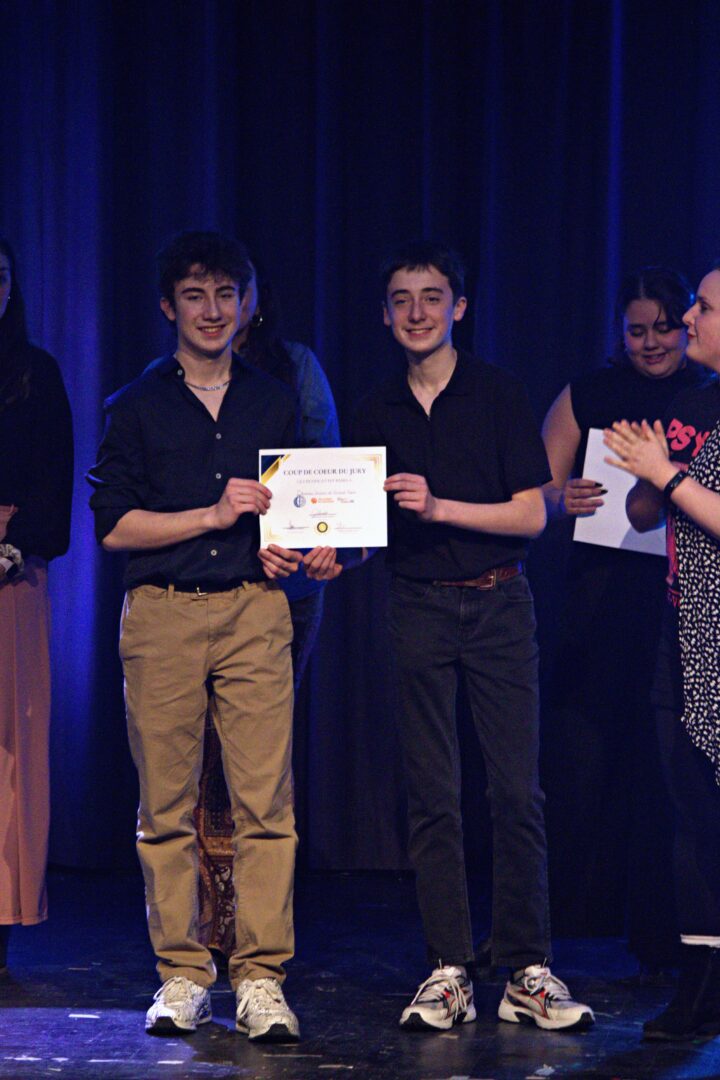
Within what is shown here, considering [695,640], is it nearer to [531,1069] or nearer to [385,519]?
[385,519]

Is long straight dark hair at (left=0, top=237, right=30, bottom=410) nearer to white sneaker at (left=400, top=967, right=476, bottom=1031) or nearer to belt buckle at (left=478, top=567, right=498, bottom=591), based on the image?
belt buckle at (left=478, top=567, right=498, bottom=591)

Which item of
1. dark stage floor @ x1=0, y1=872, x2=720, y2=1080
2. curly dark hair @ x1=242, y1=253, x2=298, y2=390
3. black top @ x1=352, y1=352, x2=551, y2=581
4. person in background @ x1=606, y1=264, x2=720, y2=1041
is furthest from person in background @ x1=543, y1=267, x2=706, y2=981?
curly dark hair @ x1=242, y1=253, x2=298, y2=390

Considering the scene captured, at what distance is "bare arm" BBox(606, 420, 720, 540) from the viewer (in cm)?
296

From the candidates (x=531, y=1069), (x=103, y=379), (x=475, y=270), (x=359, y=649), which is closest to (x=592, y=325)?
(x=475, y=270)

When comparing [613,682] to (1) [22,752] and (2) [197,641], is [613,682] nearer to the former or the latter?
(2) [197,641]

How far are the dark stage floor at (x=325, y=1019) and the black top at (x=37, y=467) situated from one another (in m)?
1.13

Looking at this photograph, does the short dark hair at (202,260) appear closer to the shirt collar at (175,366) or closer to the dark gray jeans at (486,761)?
the shirt collar at (175,366)

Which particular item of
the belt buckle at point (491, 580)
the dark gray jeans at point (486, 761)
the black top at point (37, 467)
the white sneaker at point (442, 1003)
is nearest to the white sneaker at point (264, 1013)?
the white sneaker at point (442, 1003)

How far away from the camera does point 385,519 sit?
3207 mm

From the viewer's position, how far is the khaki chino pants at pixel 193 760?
323cm

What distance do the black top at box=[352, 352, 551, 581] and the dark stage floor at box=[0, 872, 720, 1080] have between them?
1051 mm

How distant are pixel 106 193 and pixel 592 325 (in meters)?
1.78

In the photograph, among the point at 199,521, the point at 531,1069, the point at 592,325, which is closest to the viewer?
the point at 531,1069

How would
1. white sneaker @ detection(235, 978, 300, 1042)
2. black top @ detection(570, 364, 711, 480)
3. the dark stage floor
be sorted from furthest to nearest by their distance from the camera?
black top @ detection(570, 364, 711, 480), white sneaker @ detection(235, 978, 300, 1042), the dark stage floor
